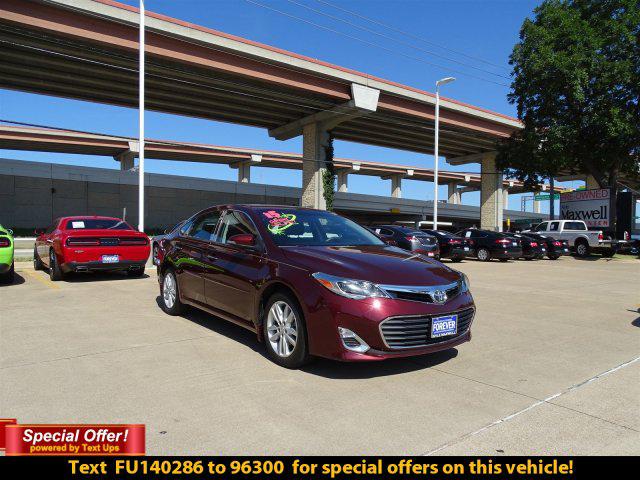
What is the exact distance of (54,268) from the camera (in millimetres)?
9984

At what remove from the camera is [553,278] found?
12969 mm

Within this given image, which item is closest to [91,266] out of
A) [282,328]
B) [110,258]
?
[110,258]

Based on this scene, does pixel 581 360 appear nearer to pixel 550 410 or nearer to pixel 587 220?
pixel 550 410

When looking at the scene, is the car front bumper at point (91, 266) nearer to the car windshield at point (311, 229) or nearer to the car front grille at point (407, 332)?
the car windshield at point (311, 229)

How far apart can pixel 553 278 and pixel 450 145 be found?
32713 mm

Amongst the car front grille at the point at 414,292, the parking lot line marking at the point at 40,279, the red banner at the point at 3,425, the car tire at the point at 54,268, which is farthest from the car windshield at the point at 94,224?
the car front grille at the point at 414,292

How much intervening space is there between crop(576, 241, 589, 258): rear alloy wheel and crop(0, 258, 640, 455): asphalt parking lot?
1938 centimetres

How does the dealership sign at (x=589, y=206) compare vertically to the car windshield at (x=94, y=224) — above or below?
above

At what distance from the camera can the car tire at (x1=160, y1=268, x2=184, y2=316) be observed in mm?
6454

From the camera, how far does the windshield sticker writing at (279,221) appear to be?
501 cm

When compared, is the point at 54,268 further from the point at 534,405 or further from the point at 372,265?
the point at 534,405

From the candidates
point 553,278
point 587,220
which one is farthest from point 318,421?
point 587,220

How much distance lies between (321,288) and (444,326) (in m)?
1.14

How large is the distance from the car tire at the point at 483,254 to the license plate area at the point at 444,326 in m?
16.8
